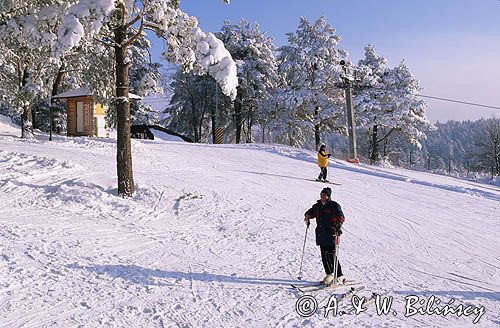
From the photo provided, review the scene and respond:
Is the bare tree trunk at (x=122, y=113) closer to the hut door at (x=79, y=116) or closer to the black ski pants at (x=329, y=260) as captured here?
the black ski pants at (x=329, y=260)

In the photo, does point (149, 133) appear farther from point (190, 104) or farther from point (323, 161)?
point (323, 161)

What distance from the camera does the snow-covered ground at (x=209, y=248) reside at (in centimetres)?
577

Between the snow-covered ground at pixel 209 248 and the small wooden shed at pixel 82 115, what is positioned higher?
the small wooden shed at pixel 82 115

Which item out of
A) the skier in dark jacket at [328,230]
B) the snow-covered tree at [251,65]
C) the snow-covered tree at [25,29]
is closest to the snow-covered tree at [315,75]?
the snow-covered tree at [251,65]

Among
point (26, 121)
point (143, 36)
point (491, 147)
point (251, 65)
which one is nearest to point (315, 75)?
point (251, 65)

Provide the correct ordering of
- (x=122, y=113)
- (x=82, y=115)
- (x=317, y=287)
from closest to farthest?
(x=317, y=287) → (x=122, y=113) → (x=82, y=115)

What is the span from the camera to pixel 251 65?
118 ft

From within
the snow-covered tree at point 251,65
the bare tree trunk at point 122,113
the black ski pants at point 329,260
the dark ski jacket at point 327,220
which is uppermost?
the snow-covered tree at point 251,65

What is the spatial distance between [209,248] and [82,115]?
A: 75.9 feet

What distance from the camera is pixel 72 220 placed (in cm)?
959

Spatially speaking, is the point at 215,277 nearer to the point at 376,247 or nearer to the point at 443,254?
the point at 376,247

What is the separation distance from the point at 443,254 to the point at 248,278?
15.4 ft

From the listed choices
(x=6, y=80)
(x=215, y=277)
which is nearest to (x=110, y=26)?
(x=215, y=277)

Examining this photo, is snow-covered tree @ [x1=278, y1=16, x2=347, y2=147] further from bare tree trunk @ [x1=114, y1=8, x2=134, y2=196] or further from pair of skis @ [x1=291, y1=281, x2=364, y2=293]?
pair of skis @ [x1=291, y1=281, x2=364, y2=293]
